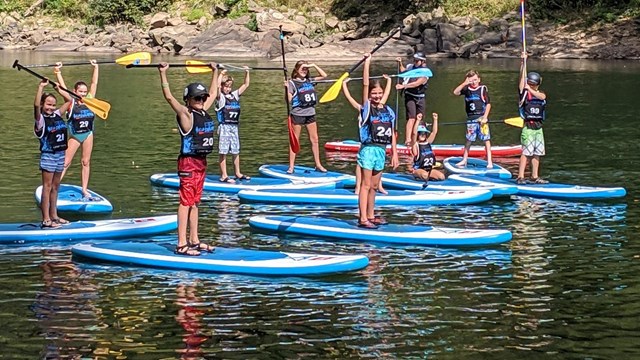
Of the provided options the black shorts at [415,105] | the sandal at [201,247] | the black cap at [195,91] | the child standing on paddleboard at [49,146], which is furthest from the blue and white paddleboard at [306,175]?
the black cap at [195,91]

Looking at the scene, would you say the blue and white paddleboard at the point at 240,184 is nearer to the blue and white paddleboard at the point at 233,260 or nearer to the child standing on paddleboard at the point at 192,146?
the blue and white paddleboard at the point at 233,260

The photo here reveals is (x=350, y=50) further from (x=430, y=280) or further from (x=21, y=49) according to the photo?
(x=430, y=280)

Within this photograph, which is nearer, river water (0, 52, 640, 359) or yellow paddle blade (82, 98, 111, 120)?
river water (0, 52, 640, 359)

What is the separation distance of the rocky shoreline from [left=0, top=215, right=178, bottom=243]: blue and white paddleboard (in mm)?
36869

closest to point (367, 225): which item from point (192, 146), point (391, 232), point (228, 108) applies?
point (391, 232)

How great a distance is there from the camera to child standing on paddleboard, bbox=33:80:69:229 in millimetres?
13750

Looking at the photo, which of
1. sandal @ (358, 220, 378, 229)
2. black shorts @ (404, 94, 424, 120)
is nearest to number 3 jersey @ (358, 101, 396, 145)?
sandal @ (358, 220, 378, 229)

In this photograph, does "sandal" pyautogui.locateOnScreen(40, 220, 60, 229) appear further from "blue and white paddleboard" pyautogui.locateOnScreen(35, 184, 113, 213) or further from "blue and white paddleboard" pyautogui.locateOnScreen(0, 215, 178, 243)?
"blue and white paddleboard" pyautogui.locateOnScreen(35, 184, 113, 213)

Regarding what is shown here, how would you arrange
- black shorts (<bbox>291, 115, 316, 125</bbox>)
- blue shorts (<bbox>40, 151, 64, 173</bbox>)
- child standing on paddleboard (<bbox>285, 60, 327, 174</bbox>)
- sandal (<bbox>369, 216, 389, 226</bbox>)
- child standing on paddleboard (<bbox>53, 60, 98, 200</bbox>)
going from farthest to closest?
black shorts (<bbox>291, 115, 316, 125</bbox>) → child standing on paddleboard (<bbox>285, 60, 327, 174</bbox>) → child standing on paddleboard (<bbox>53, 60, 98, 200</bbox>) → sandal (<bbox>369, 216, 389, 226</bbox>) → blue shorts (<bbox>40, 151, 64, 173</bbox>)

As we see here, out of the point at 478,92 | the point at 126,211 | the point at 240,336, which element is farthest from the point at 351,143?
the point at 240,336

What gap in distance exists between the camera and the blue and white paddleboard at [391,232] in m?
13.5

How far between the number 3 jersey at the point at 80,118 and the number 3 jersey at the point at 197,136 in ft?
13.0

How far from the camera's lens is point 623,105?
99.8 ft

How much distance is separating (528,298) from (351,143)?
11823 millimetres
